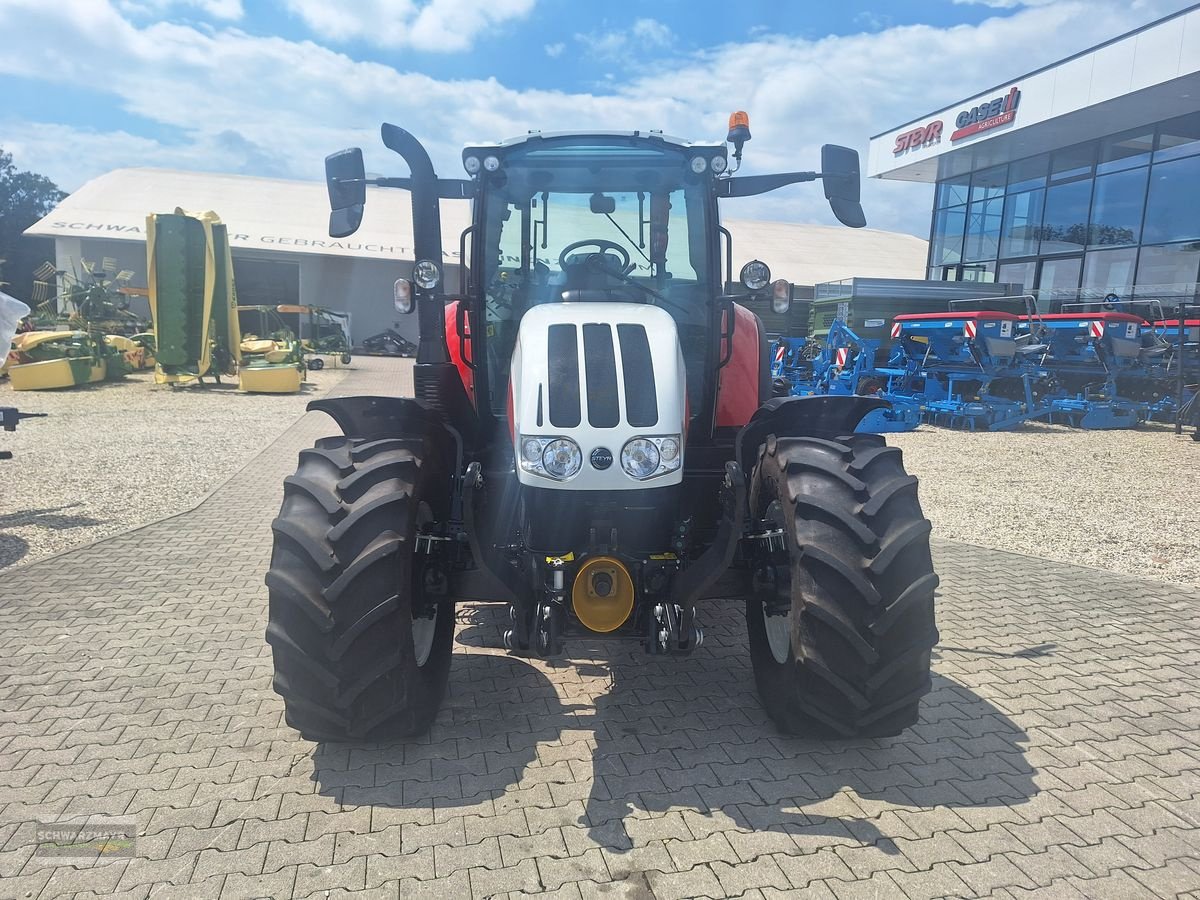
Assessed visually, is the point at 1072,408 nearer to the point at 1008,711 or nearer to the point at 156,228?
the point at 1008,711

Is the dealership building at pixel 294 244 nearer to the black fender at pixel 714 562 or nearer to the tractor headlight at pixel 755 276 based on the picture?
the tractor headlight at pixel 755 276

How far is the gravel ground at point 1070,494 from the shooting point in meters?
6.45

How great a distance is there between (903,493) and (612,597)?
114 cm

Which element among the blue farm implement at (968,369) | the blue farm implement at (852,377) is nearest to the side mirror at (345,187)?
the blue farm implement at (852,377)

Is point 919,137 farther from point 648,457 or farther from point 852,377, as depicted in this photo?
point 648,457

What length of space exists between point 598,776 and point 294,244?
29458mm

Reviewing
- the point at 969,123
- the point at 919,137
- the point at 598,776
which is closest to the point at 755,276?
the point at 598,776

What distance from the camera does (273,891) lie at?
2383 mm

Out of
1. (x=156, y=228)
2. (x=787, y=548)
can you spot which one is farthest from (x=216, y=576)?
(x=156, y=228)

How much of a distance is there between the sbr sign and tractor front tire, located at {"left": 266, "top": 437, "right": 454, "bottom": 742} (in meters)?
21.6

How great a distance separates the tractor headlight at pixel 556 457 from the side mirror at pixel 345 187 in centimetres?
135

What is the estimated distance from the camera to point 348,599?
9.25 ft

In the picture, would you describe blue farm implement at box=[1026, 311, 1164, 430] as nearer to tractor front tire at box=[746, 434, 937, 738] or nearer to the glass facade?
the glass facade

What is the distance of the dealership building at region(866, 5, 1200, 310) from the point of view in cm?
1576
